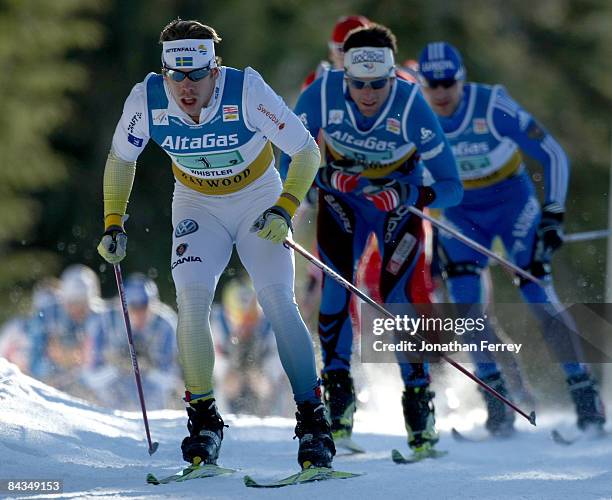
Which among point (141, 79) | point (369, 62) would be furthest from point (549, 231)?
point (141, 79)

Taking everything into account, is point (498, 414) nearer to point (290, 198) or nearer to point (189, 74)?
point (290, 198)

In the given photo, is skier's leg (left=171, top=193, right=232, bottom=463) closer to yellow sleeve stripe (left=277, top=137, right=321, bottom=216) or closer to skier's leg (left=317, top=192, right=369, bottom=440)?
yellow sleeve stripe (left=277, top=137, right=321, bottom=216)

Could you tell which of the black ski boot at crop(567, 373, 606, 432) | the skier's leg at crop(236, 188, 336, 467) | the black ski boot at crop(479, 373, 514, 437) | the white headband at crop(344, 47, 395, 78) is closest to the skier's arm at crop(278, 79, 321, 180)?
the white headband at crop(344, 47, 395, 78)

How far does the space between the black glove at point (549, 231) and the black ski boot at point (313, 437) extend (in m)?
2.94

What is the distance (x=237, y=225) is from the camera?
786 centimetres

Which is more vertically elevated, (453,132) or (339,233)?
(453,132)

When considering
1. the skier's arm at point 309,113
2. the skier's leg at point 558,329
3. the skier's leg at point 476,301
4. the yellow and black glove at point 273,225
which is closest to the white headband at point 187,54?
the yellow and black glove at point 273,225

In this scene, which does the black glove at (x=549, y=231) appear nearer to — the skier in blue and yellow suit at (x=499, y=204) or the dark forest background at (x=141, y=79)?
the skier in blue and yellow suit at (x=499, y=204)

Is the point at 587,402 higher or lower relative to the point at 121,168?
lower

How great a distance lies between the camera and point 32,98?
28.0 meters

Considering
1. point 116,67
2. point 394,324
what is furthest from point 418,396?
point 116,67

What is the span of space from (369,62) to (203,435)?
2.24 metres

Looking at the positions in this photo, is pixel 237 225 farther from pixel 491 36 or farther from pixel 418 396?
pixel 491 36

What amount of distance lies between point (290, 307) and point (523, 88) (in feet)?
71.1
